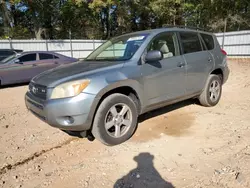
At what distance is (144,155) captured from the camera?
3191 mm

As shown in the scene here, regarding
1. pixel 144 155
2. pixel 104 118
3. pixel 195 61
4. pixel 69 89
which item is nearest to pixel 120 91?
pixel 104 118

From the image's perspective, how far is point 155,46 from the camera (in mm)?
4016

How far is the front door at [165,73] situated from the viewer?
376 cm

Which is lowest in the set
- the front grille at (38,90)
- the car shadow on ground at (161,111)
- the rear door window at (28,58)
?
the car shadow on ground at (161,111)

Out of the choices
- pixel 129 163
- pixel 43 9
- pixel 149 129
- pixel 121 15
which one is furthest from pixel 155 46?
pixel 121 15

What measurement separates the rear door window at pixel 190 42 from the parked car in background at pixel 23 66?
20.4ft

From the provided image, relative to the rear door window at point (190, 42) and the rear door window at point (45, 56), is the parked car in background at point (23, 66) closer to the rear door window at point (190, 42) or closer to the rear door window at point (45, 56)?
the rear door window at point (45, 56)

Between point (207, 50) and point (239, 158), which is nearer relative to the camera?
point (239, 158)

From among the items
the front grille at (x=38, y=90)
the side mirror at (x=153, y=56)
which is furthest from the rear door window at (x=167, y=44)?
the front grille at (x=38, y=90)

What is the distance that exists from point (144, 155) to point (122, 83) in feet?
3.54

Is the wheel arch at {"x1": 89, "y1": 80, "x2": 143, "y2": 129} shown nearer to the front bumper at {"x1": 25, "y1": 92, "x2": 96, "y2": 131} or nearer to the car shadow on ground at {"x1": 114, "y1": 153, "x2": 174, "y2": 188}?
the front bumper at {"x1": 25, "y1": 92, "x2": 96, "y2": 131}

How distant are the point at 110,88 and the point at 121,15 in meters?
22.5

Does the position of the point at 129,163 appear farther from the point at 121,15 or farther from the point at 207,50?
the point at 121,15

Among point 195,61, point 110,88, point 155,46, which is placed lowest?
point 110,88
